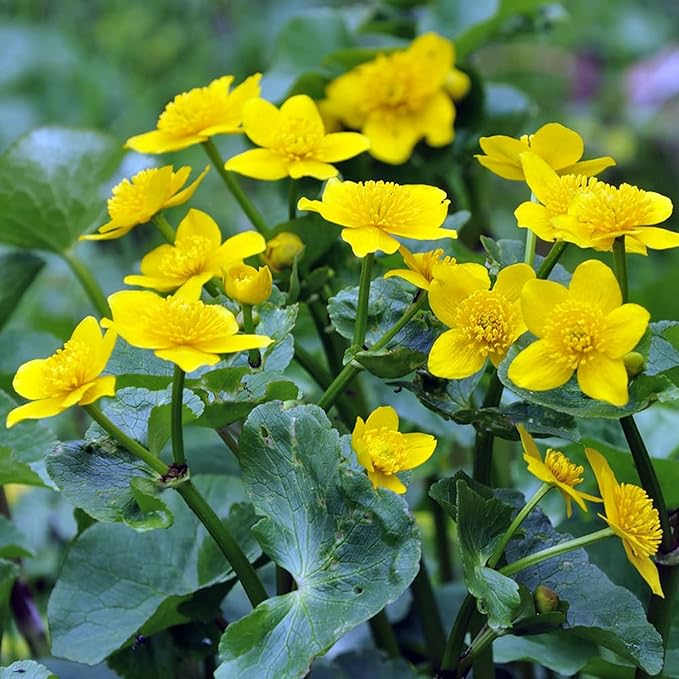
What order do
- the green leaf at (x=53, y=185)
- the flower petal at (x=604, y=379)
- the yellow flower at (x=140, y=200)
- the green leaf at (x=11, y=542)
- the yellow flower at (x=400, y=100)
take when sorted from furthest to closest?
the yellow flower at (x=400, y=100)
the green leaf at (x=53, y=185)
the green leaf at (x=11, y=542)
the yellow flower at (x=140, y=200)
the flower petal at (x=604, y=379)

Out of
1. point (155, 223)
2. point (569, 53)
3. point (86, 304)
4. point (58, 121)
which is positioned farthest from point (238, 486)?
point (569, 53)

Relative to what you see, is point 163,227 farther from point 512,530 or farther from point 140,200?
point 512,530

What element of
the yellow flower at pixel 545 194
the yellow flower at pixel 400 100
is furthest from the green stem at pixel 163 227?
the yellow flower at pixel 400 100

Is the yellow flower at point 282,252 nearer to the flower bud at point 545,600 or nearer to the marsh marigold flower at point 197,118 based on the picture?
the marsh marigold flower at point 197,118

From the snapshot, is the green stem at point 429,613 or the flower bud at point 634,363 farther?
the green stem at point 429,613

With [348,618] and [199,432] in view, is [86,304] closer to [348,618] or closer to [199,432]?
[199,432]

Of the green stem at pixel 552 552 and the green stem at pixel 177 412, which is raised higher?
the green stem at pixel 177 412

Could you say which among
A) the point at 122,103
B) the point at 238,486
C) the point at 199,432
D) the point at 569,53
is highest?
the point at 238,486
